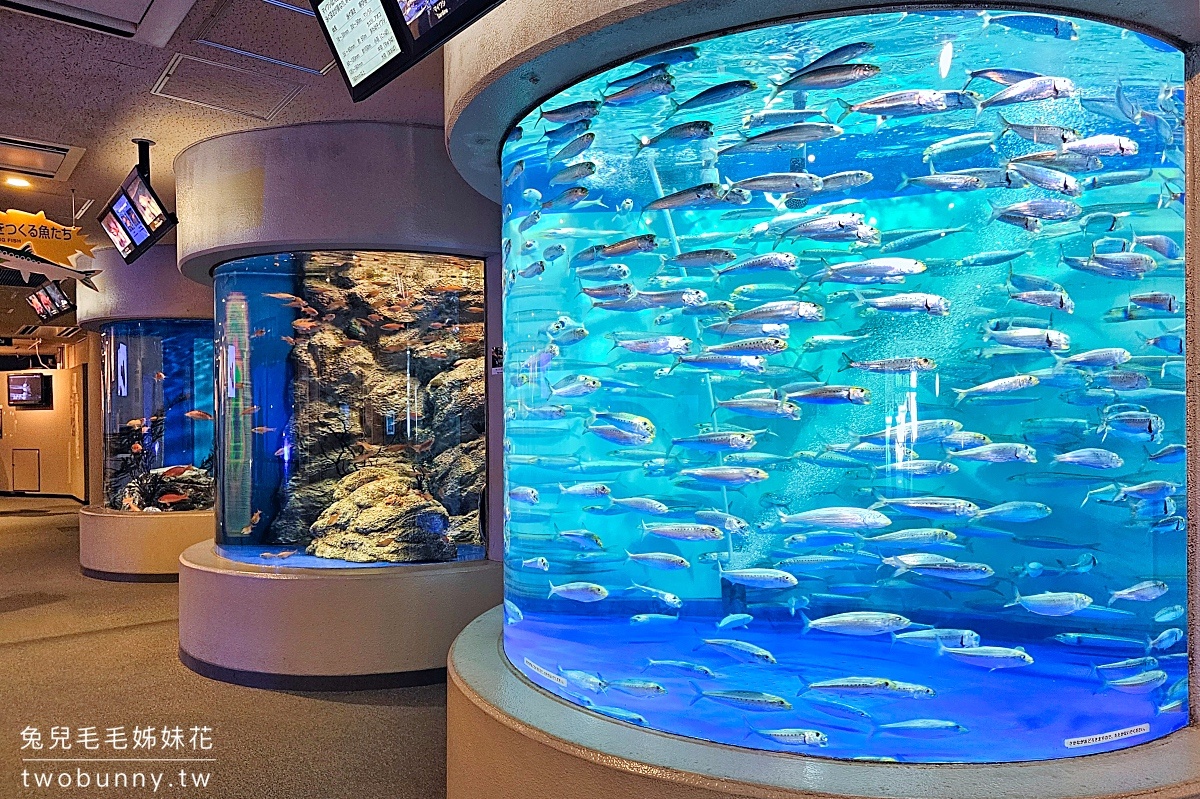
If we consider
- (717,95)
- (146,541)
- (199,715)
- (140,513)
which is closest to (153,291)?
(140,513)

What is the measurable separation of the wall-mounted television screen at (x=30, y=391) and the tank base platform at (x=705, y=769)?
19.2m

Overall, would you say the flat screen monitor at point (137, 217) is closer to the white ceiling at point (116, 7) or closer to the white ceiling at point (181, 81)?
the white ceiling at point (181, 81)

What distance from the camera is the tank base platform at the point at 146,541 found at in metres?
7.98

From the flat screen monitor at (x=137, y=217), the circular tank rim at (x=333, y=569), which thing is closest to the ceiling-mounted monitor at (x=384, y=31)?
the circular tank rim at (x=333, y=569)

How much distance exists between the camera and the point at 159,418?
825 centimetres

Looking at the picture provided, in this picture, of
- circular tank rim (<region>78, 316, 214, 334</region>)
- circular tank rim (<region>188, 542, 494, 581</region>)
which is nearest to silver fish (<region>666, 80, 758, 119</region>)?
circular tank rim (<region>188, 542, 494, 581</region>)

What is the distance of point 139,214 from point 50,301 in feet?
17.2

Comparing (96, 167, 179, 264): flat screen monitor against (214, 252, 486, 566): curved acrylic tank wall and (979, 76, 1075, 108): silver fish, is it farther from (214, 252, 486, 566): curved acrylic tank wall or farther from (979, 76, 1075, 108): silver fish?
(979, 76, 1075, 108): silver fish

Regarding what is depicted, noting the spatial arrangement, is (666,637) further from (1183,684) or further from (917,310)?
(1183,684)

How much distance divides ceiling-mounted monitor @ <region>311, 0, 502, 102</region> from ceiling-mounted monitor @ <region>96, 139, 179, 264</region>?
3308 millimetres

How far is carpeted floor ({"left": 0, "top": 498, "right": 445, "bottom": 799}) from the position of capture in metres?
3.50

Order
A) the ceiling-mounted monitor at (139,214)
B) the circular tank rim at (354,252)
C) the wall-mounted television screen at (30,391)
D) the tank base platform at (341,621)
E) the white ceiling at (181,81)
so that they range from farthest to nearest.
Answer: the wall-mounted television screen at (30,391) < the ceiling-mounted monitor at (139,214) < the circular tank rim at (354,252) < the tank base platform at (341,621) < the white ceiling at (181,81)

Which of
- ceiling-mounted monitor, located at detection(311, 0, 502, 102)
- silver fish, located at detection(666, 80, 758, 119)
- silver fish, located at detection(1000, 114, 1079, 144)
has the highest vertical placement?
ceiling-mounted monitor, located at detection(311, 0, 502, 102)

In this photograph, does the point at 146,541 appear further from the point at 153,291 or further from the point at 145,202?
the point at 145,202
